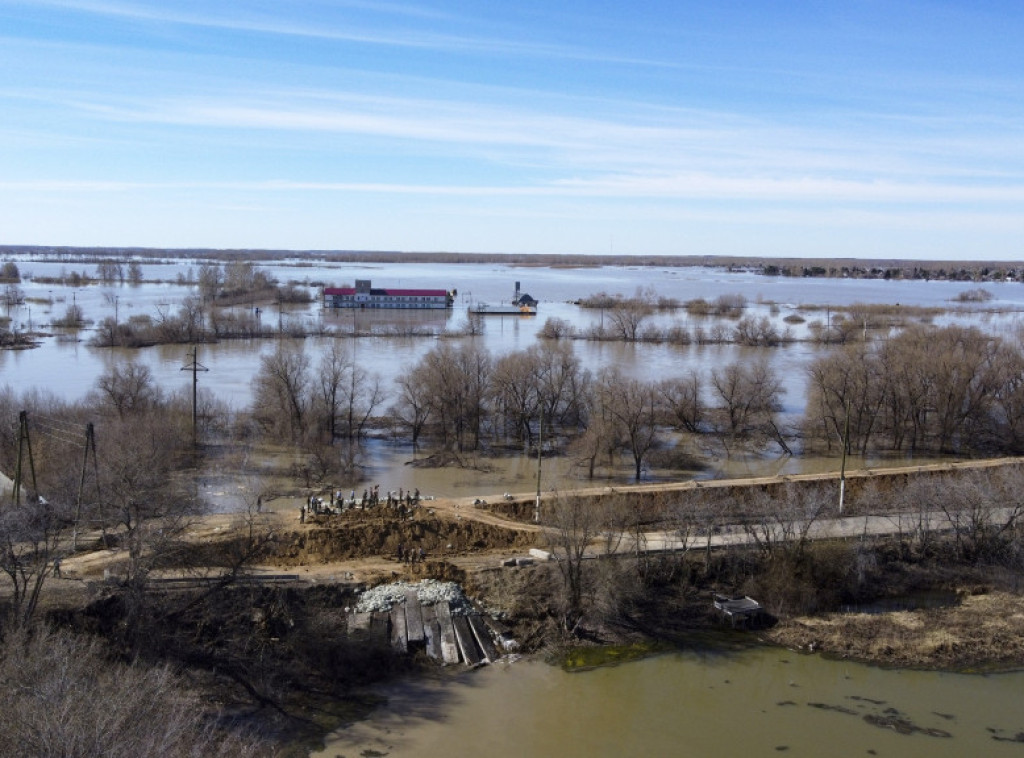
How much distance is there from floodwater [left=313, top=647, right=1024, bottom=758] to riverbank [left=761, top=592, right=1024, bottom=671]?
329 mm

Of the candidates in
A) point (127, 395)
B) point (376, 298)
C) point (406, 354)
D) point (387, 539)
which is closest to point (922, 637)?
point (387, 539)

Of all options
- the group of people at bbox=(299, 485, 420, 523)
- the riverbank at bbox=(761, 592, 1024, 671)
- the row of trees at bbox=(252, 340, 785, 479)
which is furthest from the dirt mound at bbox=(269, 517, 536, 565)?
the row of trees at bbox=(252, 340, 785, 479)

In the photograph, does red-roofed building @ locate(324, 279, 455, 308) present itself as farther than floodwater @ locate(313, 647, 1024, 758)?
Yes

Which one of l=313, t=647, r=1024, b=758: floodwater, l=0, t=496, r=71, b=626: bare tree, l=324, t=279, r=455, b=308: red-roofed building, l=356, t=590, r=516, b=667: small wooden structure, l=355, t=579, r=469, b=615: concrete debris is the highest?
l=324, t=279, r=455, b=308: red-roofed building

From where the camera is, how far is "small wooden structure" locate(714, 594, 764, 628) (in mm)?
14219

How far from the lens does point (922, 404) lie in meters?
26.5

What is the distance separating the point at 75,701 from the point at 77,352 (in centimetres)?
3592

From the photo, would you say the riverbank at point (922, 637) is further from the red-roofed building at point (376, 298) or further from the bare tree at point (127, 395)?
the red-roofed building at point (376, 298)

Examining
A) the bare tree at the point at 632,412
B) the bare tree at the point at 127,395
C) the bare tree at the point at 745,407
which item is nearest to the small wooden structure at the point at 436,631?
the bare tree at the point at 632,412

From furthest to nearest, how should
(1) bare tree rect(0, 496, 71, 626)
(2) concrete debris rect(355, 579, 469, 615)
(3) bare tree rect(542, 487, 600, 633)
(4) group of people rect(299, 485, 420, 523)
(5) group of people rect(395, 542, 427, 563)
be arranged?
(4) group of people rect(299, 485, 420, 523), (5) group of people rect(395, 542, 427, 563), (3) bare tree rect(542, 487, 600, 633), (2) concrete debris rect(355, 579, 469, 615), (1) bare tree rect(0, 496, 71, 626)

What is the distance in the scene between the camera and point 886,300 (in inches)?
3068

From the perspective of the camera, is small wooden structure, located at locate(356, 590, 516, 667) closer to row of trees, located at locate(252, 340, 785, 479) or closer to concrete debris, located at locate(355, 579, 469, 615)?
concrete debris, located at locate(355, 579, 469, 615)

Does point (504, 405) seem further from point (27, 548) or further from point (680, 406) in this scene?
point (27, 548)

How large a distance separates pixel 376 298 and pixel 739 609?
163 ft
